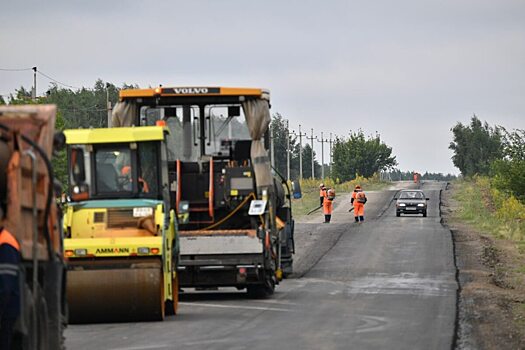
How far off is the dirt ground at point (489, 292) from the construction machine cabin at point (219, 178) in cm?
397

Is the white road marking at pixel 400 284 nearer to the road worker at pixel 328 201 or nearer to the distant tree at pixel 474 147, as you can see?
the road worker at pixel 328 201

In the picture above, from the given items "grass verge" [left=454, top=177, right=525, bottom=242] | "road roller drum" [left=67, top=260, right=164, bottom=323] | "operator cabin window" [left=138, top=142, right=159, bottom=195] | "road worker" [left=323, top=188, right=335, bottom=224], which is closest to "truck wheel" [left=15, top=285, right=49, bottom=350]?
"road roller drum" [left=67, top=260, right=164, bottom=323]

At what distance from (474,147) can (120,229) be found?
11973cm

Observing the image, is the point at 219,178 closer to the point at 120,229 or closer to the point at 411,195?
the point at 120,229

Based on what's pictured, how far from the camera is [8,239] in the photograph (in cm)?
857

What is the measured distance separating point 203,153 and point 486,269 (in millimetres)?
11021

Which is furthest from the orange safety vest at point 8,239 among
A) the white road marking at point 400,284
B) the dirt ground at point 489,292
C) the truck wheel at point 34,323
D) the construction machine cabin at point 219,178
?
the white road marking at point 400,284

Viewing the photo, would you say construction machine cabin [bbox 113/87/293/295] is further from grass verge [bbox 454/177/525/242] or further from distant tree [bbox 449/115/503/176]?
distant tree [bbox 449/115/503/176]

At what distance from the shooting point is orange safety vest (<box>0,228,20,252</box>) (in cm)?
855

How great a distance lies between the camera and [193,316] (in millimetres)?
19359

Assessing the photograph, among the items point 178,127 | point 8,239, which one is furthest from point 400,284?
point 8,239

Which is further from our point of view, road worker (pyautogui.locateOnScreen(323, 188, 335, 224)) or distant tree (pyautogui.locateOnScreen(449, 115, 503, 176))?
distant tree (pyautogui.locateOnScreen(449, 115, 503, 176))

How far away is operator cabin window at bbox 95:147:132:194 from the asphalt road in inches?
92.7

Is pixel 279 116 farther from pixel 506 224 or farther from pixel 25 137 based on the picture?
pixel 25 137
